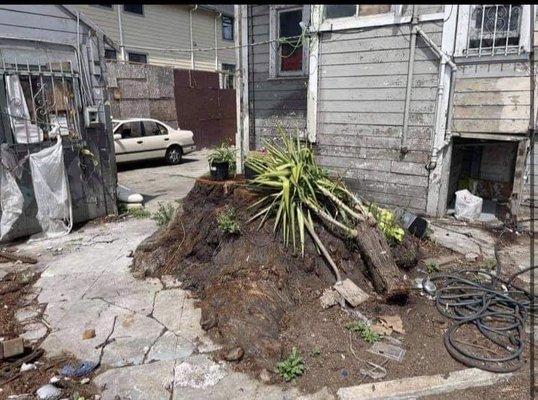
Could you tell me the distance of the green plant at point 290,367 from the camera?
124 inches

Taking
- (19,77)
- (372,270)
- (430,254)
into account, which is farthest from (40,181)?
(430,254)

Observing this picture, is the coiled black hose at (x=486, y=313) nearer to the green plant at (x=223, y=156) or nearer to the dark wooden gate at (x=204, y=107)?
the green plant at (x=223, y=156)

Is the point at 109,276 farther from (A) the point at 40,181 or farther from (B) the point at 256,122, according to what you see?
(B) the point at 256,122

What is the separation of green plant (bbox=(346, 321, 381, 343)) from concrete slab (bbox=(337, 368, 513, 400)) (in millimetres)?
501

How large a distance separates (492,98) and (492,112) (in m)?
0.21

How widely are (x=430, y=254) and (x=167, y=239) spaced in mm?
→ 3550

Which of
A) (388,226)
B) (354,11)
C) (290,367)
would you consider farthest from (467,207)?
(290,367)

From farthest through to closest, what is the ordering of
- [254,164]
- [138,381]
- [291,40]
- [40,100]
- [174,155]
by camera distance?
[174,155]
[291,40]
[40,100]
[254,164]
[138,381]

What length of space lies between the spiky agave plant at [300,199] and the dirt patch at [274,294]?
0.16 metres

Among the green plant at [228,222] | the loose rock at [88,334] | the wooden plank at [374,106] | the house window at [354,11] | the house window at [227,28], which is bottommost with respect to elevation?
the loose rock at [88,334]

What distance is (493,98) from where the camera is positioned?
612 cm

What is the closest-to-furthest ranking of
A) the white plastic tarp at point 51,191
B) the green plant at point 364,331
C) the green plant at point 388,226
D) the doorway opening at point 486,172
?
the green plant at point 364,331 < the green plant at point 388,226 < the white plastic tarp at point 51,191 < the doorway opening at point 486,172

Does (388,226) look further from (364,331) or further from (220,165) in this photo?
(220,165)

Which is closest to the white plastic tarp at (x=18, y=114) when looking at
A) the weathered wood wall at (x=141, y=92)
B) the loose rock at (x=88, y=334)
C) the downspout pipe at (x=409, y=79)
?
the loose rock at (x=88, y=334)
